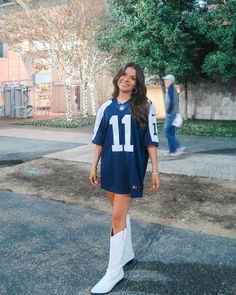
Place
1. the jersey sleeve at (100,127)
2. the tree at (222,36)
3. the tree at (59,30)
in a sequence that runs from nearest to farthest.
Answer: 1. the jersey sleeve at (100,127)
2. the tree at (222,36)
3. the tree at (59,30)

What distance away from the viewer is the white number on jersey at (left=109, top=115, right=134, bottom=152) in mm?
3037

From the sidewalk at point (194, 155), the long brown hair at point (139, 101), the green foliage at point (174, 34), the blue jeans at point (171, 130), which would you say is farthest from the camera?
the green foliage at point (174, 34)

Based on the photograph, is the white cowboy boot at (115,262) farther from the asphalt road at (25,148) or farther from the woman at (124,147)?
the asphalt road at (25,148)

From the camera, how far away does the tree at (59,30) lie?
17.1 m

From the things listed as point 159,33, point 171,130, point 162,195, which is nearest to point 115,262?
point 162,195

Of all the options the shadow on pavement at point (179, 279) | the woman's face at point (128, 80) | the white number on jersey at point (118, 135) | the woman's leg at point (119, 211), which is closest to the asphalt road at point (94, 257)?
the shadow on pavement at point (179, 279)

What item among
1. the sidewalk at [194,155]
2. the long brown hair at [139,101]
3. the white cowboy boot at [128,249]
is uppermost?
the long brown hair at [139,101]

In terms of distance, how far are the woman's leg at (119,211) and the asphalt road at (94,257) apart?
0.54m

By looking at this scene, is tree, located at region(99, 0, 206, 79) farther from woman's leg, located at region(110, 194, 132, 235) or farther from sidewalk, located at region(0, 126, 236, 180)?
woman's leg, located at region(110, 194, 132, 235)

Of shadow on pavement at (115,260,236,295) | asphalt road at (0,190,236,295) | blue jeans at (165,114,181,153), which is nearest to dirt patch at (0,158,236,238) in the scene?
asphalt road at (0,190,236,295)

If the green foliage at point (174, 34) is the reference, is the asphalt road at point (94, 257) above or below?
below

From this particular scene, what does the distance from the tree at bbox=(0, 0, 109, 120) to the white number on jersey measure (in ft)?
50.0

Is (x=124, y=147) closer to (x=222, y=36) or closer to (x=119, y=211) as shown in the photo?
(x=119, y=211)

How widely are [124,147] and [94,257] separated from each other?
1.34 metres
